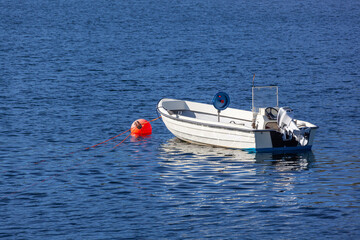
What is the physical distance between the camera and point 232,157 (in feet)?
90.0

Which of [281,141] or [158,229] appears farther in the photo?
[281,141]

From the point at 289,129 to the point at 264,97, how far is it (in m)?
3.31

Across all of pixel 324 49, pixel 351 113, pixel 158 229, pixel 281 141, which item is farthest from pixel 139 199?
pixel 324 49

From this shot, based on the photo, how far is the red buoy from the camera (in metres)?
32.5

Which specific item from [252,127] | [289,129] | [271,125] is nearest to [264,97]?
[252,127]

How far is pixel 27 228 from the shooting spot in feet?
62.6

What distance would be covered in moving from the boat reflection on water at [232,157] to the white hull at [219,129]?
313 millimetres

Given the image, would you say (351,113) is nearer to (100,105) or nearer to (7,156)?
(100,105)

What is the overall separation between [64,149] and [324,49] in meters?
46.5

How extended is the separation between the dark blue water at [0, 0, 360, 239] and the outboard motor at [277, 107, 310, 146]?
884 millimetres

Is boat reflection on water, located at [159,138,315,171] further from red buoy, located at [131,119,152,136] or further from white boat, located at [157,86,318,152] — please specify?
red buoy, located at [131,119,152,136]

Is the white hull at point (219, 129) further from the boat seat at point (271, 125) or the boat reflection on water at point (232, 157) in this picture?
the boat seat at point (271, 125)

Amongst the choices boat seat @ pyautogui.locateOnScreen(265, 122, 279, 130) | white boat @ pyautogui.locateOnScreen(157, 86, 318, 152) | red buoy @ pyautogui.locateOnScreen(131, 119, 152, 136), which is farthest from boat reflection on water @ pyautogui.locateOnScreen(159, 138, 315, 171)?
red buoy @ pyautogui.locateOnScreen(131, 119, 152, 136)

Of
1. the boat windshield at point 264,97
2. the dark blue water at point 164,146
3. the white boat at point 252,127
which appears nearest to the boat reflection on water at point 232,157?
the dark blue water at point 164,146
